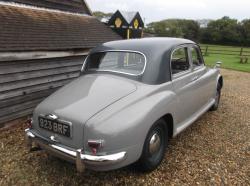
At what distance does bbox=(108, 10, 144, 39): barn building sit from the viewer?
14.3 m

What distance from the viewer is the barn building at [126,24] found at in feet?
46.9

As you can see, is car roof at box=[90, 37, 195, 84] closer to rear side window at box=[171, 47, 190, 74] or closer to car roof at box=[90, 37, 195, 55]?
car roof at box=[90, 37, 195, 55]

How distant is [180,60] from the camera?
446 centimetres

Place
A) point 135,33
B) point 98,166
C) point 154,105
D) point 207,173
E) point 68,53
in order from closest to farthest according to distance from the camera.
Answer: point 98,166
point 154,105
point 207,173
point 68,53
point 135,33

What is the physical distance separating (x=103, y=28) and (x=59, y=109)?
6.25 m

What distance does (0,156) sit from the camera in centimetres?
389

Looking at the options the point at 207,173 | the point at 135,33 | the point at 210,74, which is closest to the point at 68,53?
the point at 210,74

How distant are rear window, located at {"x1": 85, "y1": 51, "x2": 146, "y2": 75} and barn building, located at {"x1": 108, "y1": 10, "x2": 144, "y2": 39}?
404 inches

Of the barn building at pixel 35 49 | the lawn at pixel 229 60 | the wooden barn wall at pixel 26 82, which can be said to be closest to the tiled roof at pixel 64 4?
the barn building at pixel 35 49

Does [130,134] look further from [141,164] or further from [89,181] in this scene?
[89,181]

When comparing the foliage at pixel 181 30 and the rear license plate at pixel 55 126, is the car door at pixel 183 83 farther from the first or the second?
the foliage at pixel 181 30

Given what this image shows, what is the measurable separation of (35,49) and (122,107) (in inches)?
127

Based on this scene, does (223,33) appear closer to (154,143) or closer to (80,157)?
(154,143)

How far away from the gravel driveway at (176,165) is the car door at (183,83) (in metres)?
0.56
